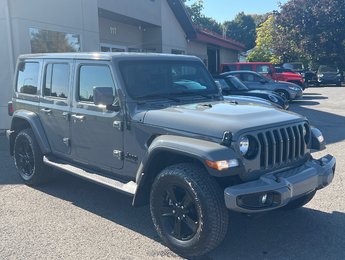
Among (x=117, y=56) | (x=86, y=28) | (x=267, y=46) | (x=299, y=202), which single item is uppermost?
(x=267, y=46)

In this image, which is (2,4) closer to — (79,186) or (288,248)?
(79,186)

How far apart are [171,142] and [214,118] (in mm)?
474

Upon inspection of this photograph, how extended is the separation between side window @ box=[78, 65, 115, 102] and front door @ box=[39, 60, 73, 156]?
0.28 meters

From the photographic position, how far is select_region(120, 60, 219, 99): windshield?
4660mm

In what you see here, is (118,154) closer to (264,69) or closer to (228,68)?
(228,68)

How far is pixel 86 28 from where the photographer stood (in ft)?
42.4

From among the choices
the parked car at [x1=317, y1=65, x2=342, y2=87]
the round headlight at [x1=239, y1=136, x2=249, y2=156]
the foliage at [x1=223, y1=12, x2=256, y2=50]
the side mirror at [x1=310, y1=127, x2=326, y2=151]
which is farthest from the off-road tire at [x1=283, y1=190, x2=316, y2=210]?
the foliage at [x1=223, y1=12, x2=256, y2=50]

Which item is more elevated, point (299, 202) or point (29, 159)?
point (29, 159)

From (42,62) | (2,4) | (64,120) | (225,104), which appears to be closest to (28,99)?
(42,62)

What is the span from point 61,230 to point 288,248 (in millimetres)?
2381

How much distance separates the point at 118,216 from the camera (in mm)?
4883

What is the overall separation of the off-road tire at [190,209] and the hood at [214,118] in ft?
1.22

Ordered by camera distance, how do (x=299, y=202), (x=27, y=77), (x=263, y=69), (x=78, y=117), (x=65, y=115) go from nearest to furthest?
(x=299, y=202) < (x=78, y=117) < (x=65, y=115) < (x=27, y=77) < (x=263, y=69)

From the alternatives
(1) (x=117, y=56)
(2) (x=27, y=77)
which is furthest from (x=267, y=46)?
(1) (x=117, y=56)
